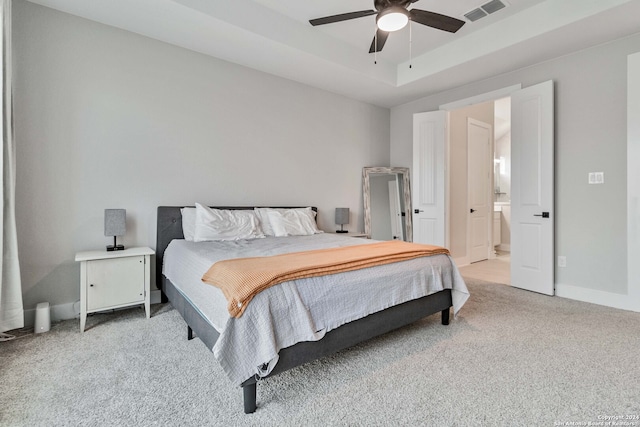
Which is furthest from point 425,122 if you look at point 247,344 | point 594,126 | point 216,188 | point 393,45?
point 247,344

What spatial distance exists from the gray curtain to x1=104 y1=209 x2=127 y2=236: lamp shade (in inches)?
22.7

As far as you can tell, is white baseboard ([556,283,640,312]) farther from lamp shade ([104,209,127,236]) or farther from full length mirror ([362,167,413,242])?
lamp shade ([104,209,127,236])

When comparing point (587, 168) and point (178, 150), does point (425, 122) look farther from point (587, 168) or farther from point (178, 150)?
point (178, 150)

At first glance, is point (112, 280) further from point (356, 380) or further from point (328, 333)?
point (356, 380)

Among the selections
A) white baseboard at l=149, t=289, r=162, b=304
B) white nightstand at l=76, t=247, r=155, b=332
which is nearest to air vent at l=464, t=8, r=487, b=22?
white nightstand at l=76, t=247, r=155, b=332

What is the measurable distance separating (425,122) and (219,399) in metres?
4.40

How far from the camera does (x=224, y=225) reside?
312cm

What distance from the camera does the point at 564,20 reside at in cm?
281

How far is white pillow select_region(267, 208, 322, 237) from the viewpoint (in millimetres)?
3525

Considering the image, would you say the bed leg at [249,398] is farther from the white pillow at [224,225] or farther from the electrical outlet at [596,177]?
the electrical outlet at [596,177]

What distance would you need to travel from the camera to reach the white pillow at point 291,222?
3525 mm

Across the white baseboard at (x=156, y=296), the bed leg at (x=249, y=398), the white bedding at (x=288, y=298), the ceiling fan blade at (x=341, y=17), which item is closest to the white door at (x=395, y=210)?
the white bedding at (x=288, y=298)

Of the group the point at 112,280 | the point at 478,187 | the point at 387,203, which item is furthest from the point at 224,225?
the point at 478,187

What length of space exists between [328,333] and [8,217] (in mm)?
2475
